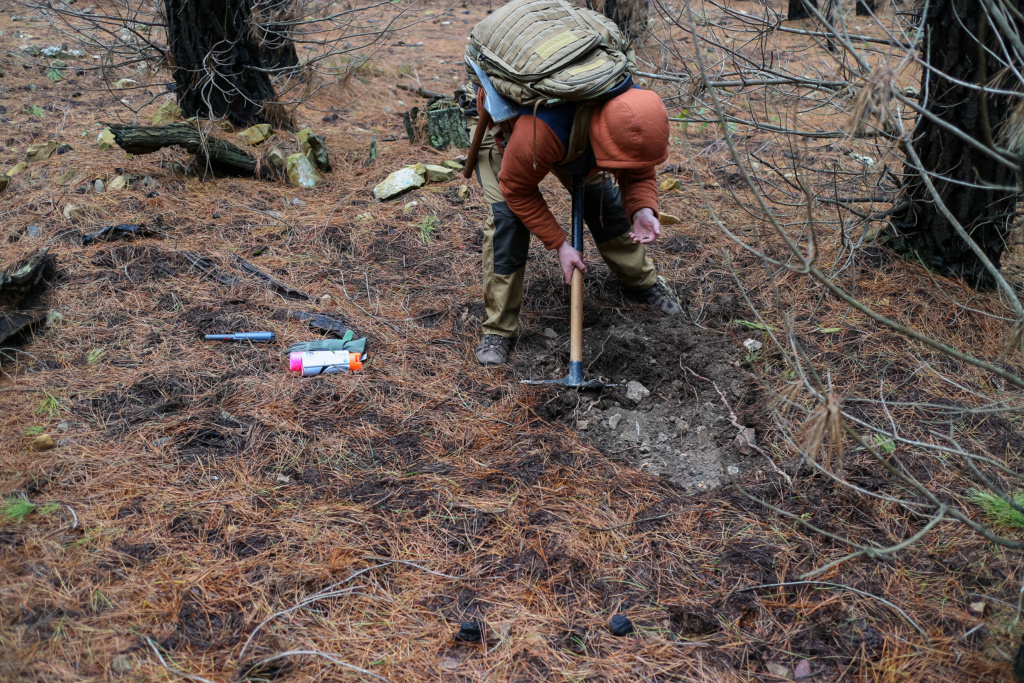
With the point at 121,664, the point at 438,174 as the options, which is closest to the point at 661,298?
the point at 438,174

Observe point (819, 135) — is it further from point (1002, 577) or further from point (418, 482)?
point (418, 482)

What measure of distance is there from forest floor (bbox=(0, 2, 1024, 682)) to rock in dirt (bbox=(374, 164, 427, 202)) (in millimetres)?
506

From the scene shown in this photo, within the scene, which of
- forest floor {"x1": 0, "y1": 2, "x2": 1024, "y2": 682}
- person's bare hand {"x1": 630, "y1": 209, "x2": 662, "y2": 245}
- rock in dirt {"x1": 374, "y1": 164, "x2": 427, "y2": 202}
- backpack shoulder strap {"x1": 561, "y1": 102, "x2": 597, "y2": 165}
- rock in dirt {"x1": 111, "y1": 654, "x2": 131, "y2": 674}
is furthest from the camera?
rock in dirt {"x1": 374, "y1": 164, "x2": 427, "y2": 202}

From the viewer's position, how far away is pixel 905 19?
13.0 feet

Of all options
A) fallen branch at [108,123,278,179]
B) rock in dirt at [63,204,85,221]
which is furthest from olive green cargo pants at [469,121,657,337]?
rock in dirt at [63,204,85,221]

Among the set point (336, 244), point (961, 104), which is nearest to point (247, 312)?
point (336, 244)

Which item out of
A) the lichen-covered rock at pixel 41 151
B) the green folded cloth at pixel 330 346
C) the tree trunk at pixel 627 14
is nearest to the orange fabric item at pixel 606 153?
the green folded cloth at pixel 330 346

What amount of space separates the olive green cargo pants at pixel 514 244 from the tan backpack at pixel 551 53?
48 centimetres

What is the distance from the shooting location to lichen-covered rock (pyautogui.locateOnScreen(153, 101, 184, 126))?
5129mm

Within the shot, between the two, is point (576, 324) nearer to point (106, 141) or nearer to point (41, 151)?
point (106, 141)

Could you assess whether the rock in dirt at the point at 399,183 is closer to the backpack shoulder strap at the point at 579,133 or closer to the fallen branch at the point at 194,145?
the fallen branch at the point at 194,145

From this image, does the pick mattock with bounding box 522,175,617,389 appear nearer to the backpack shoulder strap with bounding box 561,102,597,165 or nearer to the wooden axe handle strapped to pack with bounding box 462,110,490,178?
the backpack shoulder strap with bounding box 561,102,597,165

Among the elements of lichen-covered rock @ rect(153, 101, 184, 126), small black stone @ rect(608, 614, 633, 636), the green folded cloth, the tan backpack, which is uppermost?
the tan backpack

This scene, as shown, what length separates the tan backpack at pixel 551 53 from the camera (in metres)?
2.57
